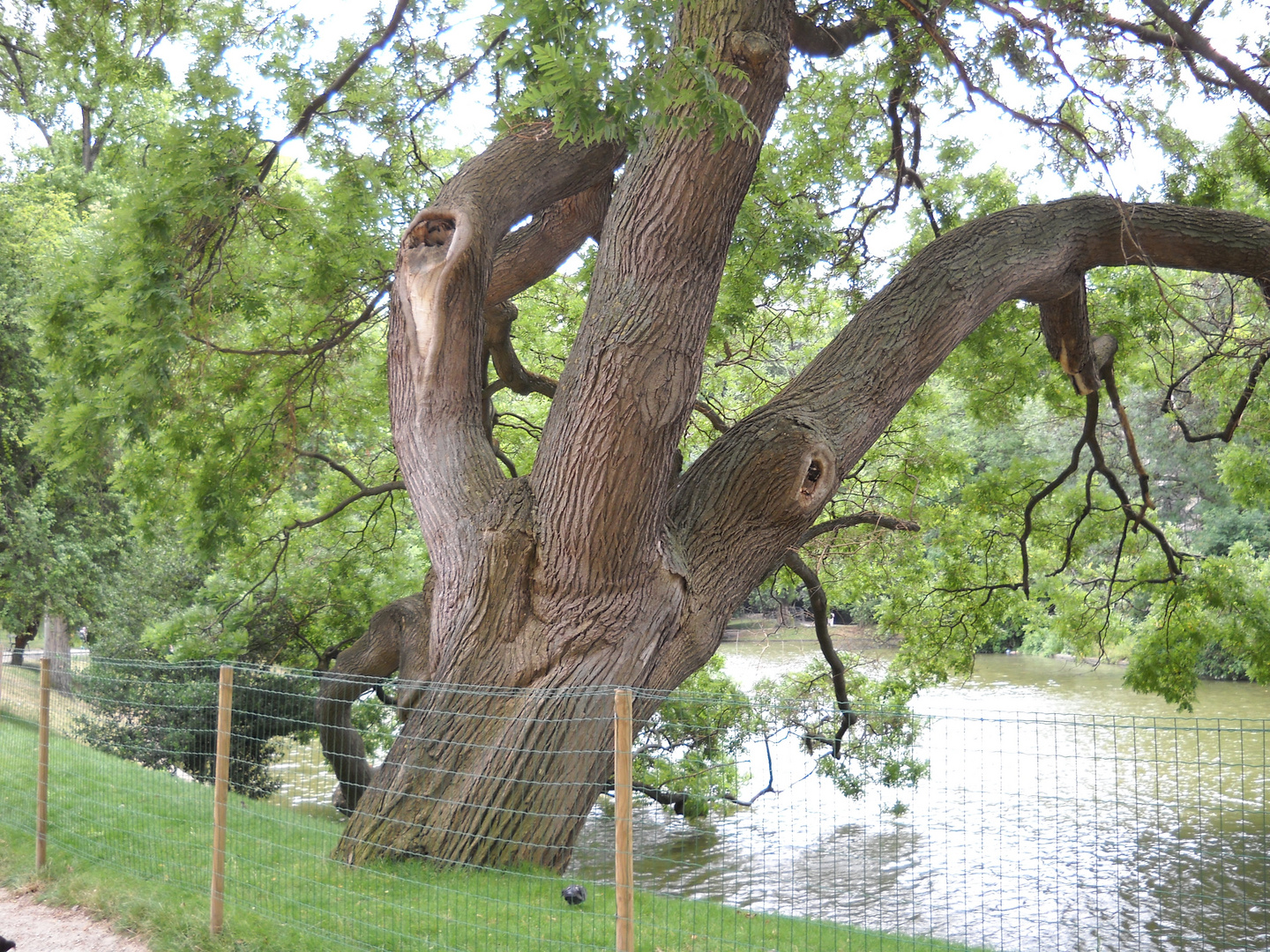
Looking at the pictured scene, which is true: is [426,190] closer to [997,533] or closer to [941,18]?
[941,18]

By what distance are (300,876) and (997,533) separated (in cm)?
900

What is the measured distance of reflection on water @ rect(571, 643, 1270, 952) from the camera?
9727 millimetres

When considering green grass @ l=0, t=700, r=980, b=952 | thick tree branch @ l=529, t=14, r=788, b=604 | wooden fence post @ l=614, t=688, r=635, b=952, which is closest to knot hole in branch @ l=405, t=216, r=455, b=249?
thick tree branch @ l=529, t=14, r=788, b=604

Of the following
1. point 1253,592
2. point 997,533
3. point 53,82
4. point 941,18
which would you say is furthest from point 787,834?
point 53,82

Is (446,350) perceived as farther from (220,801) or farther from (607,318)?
(220,801)

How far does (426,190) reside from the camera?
36.3ft

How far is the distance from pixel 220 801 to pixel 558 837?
1860mm

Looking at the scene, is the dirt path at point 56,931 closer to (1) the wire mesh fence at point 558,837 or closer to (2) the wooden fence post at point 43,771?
A: (1) the wire mesh fence at point 558,837

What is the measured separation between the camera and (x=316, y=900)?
5.24 m

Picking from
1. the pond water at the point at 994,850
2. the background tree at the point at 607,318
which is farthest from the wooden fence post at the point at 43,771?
the pond water at the point at 994,850

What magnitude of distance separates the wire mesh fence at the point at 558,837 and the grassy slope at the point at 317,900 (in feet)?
0.06

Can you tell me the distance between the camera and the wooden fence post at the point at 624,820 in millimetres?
3744

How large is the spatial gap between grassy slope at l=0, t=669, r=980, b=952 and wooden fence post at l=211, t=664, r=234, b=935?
0.31 feet

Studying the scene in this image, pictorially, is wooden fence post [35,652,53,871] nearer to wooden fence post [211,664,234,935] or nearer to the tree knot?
wooden fence post [211,664,234,935]
